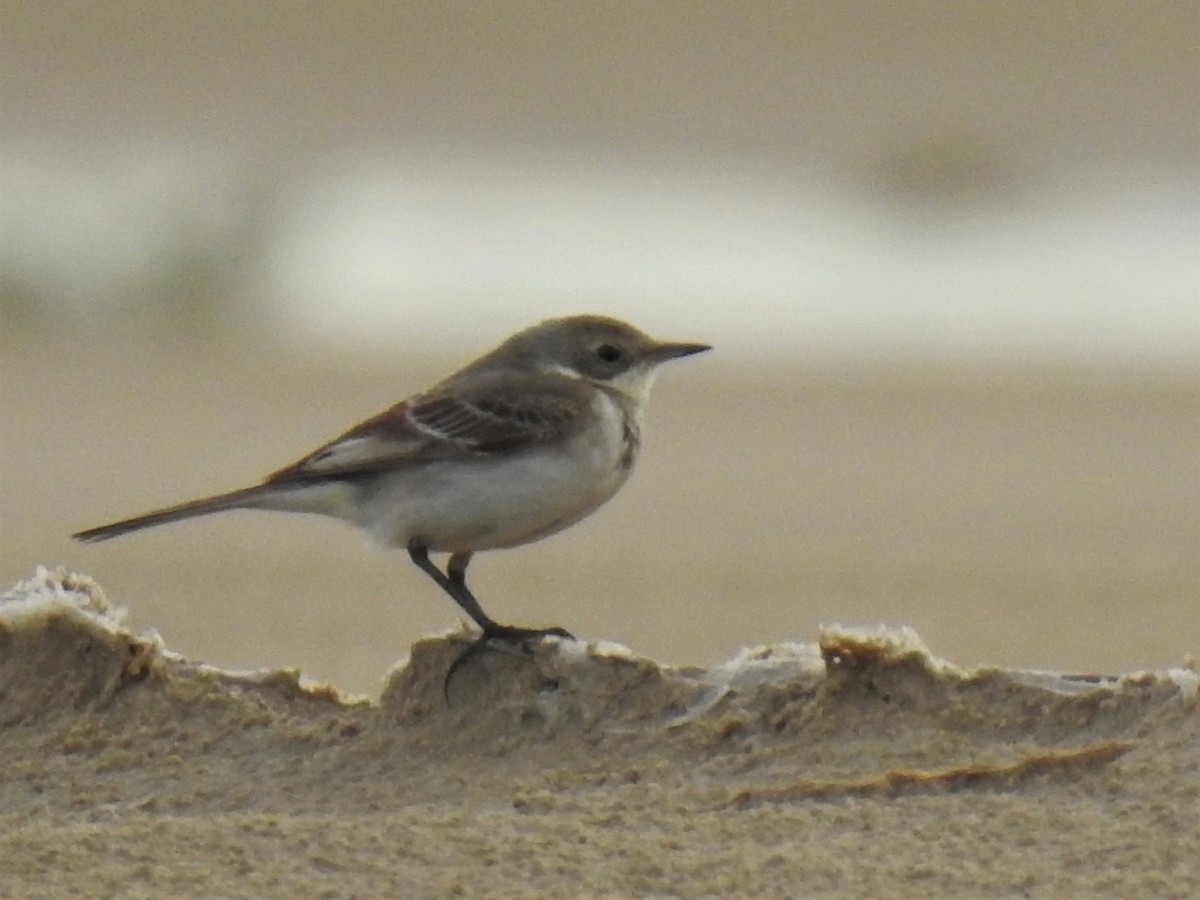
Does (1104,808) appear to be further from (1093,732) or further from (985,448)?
(985,448)

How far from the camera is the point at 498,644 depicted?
6.03 meters

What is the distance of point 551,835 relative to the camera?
5.03 m

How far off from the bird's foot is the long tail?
1234mm

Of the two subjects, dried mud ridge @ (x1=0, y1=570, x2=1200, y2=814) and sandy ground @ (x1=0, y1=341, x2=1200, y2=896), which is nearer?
sandy ground @ (x1=0, y1=341, x2=1200, y2=896)

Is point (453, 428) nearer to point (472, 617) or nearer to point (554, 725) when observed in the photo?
point (472, 617)

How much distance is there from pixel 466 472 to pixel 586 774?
182 cm

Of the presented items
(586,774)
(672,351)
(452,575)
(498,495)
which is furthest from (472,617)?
(672,351)

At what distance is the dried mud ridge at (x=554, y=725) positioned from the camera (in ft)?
17.6

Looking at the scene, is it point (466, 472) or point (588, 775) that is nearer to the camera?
point (588, 775)

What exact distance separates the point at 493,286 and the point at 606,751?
1889 cm

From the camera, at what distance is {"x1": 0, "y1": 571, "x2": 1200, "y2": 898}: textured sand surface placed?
4.80m

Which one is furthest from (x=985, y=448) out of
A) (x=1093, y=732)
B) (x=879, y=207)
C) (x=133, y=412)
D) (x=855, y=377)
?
(x=1093, y=732)

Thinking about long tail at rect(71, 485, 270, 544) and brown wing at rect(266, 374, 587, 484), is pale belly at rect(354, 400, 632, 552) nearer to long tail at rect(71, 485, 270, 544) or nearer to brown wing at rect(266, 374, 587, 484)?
brown wing at rect(266, 374, 587, 484)

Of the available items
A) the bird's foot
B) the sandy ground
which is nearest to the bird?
the bird's foot
